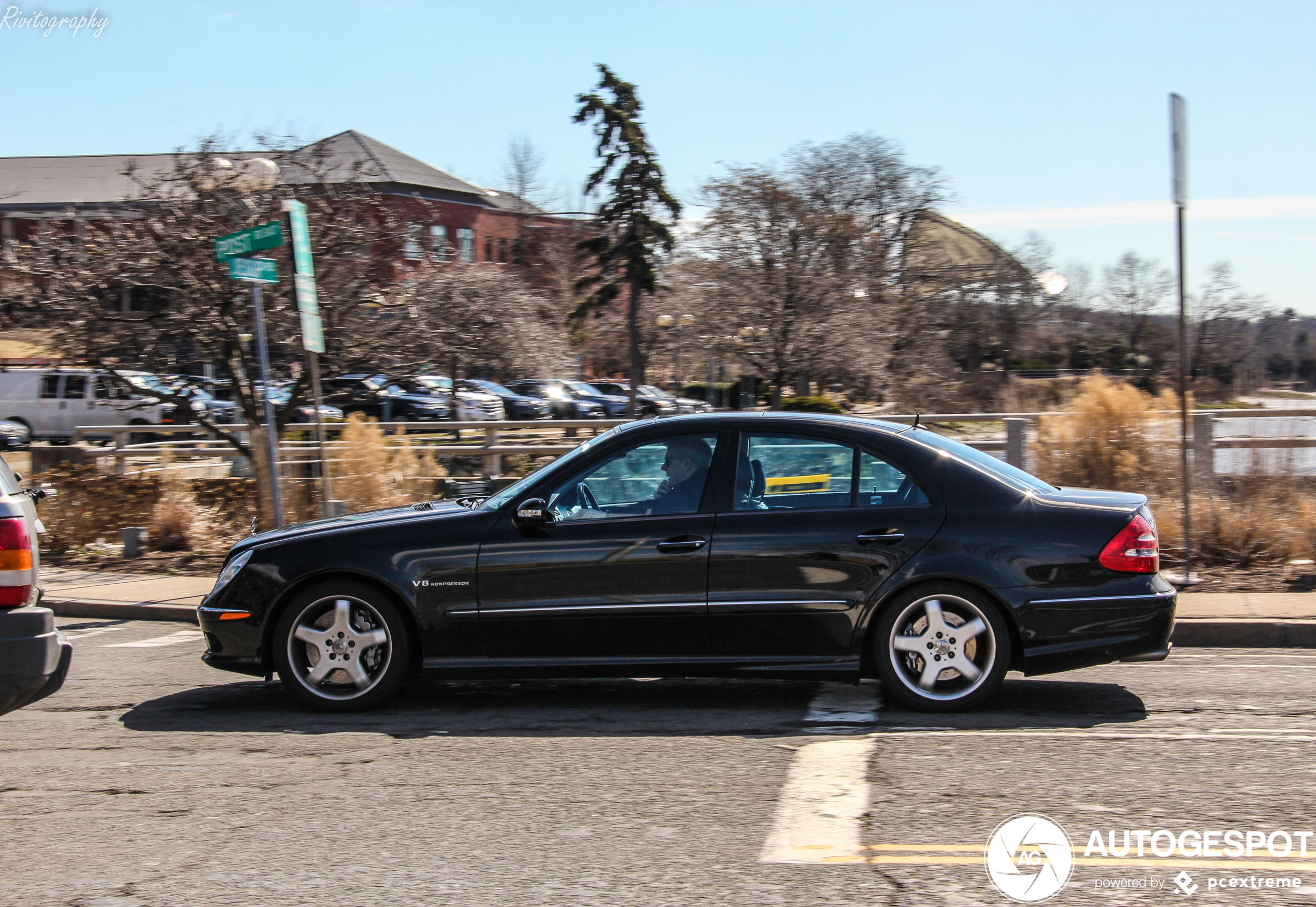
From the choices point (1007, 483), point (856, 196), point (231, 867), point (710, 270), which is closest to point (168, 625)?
point (231, 867)

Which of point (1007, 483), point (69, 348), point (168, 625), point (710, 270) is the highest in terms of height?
point (710, 270)

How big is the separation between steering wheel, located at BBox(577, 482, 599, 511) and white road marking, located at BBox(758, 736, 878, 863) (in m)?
1.60

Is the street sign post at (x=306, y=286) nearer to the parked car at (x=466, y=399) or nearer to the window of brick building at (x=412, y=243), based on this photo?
the window of brick building at (x=412, y=243)

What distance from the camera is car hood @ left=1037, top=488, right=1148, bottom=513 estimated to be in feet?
18.6

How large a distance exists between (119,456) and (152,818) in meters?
10.6

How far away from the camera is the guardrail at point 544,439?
33.4 ft

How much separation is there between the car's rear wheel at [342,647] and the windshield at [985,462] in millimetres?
2825

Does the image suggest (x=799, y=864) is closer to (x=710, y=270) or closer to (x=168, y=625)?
(x=168, y=625)

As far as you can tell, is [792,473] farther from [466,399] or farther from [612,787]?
[466,399]

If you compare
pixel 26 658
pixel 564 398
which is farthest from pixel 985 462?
pixel 564 398

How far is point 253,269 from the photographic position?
9.62m

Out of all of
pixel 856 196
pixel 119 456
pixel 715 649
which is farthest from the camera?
pixel 856 196

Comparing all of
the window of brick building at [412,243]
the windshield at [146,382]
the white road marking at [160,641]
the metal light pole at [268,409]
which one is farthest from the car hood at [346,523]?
the window of brick building at [412,243]

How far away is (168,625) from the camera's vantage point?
9.35 m
